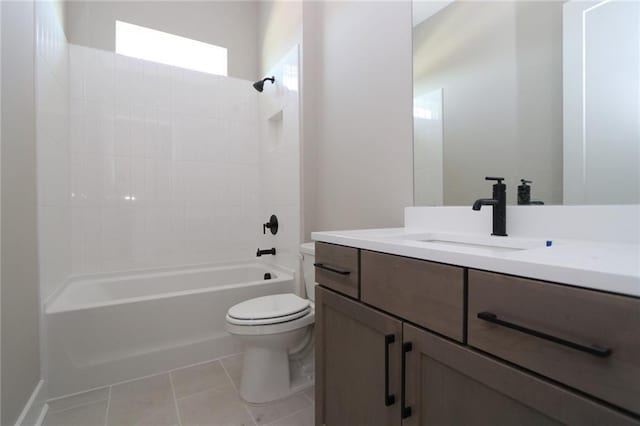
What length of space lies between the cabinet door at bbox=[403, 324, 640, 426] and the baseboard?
5.16 feet

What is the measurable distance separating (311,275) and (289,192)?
755 millimetres

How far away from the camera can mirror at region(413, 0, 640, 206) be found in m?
0.82

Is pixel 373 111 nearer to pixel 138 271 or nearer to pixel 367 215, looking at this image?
pixel 367 215

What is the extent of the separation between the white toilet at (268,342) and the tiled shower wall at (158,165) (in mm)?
1284

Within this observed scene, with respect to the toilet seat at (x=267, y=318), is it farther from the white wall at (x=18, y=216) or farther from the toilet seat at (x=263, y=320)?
the white wall at (x=18, y=216)

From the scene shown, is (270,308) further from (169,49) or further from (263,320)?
(169,49)

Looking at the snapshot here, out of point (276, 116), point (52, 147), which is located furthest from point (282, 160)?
point (52, 147)

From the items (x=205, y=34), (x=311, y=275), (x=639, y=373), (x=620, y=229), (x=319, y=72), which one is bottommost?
(x=311, y=275)

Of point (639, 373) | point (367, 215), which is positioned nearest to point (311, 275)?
point (367, 215)

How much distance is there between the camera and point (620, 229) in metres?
0.78

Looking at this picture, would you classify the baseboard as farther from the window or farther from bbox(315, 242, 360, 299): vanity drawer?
the window

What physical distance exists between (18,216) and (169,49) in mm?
2049

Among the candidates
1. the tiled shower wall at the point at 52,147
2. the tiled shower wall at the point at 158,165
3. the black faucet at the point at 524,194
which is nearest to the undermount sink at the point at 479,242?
the black faucet at the point at 524,194

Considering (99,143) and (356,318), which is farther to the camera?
(99,143)
